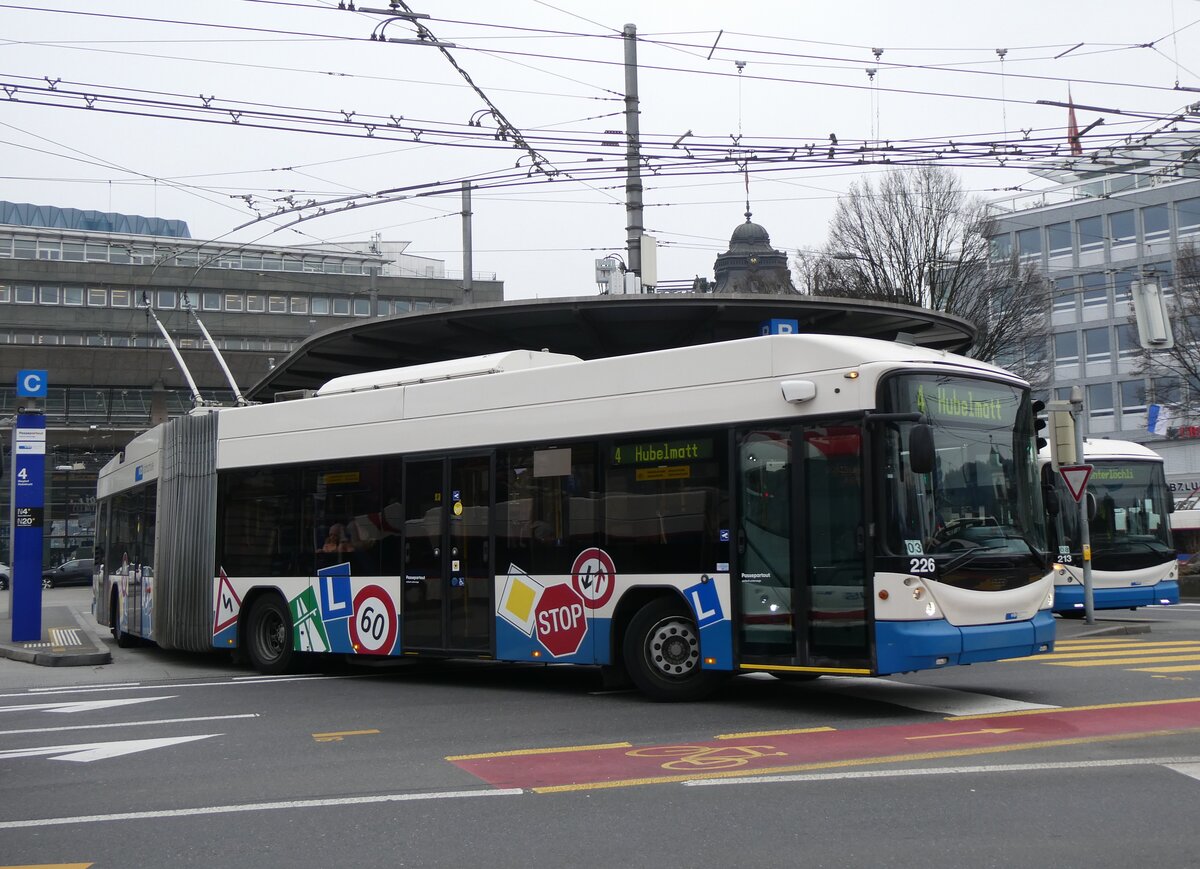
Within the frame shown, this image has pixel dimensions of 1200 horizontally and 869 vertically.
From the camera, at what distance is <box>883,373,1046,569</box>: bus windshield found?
1053 cm

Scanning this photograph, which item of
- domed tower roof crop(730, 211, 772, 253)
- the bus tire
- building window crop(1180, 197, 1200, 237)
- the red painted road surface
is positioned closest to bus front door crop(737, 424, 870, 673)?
the red painted road surface

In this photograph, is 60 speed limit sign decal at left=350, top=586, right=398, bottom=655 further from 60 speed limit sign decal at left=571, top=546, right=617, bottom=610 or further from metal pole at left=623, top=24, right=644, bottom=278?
metal pole at left=623, top=24, right=644, bottom=278

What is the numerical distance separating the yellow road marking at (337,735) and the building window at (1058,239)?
53.5 metres

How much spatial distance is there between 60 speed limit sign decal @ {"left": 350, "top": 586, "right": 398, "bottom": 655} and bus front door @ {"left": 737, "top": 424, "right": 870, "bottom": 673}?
15.3 ft

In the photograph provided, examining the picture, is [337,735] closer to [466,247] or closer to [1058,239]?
[466,247]

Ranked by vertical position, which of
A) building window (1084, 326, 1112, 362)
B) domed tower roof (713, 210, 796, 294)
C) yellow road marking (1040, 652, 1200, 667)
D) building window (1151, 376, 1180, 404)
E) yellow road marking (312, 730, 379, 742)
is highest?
domed tower roof (713, 210, 796, 294)

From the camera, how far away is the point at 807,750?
900cm

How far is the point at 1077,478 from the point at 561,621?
10.6m

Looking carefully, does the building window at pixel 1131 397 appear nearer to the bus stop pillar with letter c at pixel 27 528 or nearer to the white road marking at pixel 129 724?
the bus stop pillar with letter c at pixel 27 528

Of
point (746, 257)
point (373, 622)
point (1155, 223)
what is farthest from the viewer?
point (746, 257)

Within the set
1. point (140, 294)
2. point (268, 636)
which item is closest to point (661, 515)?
point (268, 636)

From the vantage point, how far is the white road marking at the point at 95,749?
965 cm

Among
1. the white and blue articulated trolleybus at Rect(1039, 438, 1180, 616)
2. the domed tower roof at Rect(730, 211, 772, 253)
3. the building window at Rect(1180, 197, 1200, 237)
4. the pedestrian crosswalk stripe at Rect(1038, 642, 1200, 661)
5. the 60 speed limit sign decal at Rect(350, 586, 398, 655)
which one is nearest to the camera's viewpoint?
the 60 speed limit sign decal at Rect(350, 586, 398, 655)

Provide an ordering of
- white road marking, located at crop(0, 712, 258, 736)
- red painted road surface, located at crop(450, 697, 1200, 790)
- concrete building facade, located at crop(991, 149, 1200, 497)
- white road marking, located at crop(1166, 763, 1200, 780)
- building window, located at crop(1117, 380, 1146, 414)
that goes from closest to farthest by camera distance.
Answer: white road marking, located at crop(1166, 763, 1200, 780) → red painted road surface, located at crop(450, 697, 1200, 790) → white road marking, located at crop(0, 712, 258, 736) → concrete building facade, located at crop(991, 149, 1200, 497) → building window, located at crop(1117, 380, 1146, 414)
